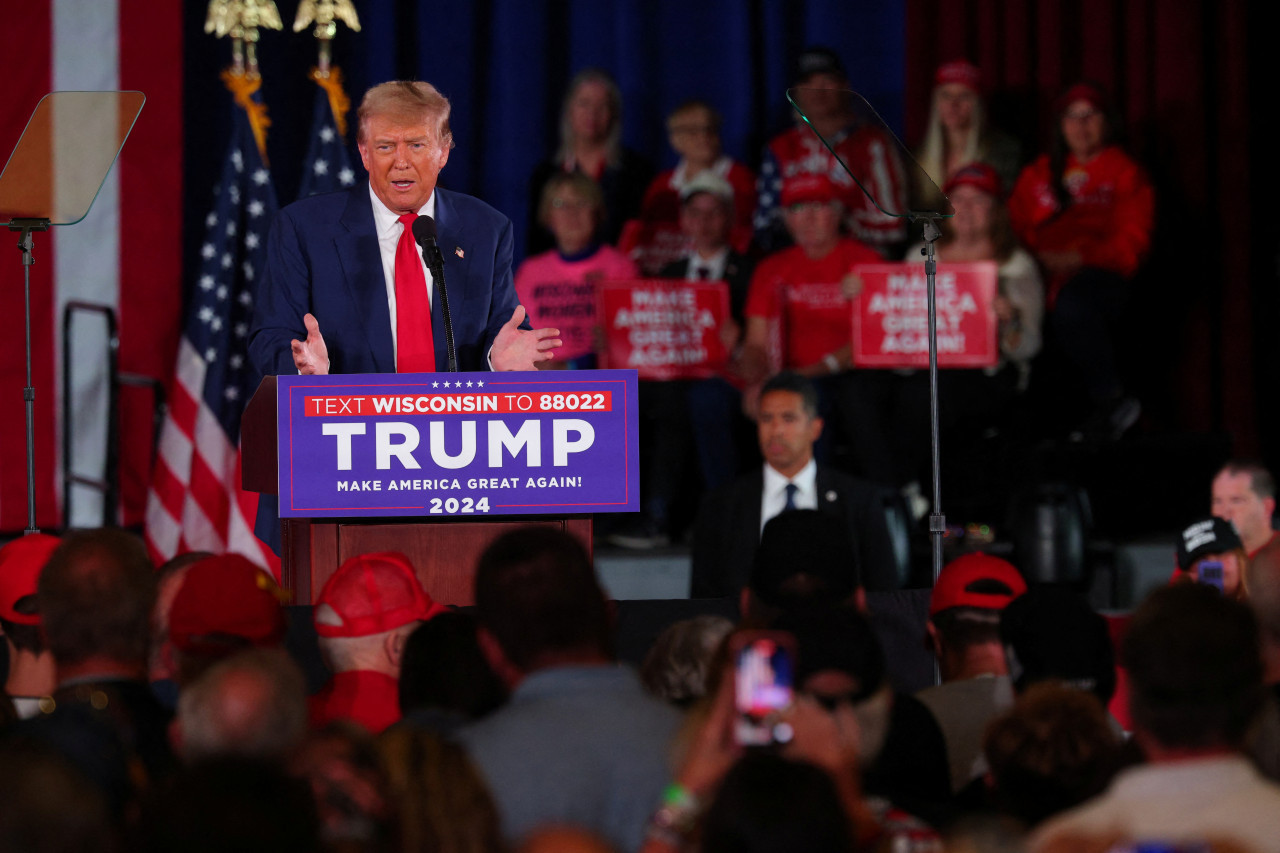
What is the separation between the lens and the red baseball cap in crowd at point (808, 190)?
23.6 ft

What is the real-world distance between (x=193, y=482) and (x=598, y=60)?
126 inches

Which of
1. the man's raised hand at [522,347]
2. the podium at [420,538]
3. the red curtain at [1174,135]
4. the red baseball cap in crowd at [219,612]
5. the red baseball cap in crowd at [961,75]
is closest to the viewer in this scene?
the red baseball cap in crowd at [219,612]

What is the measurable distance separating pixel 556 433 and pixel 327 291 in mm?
970

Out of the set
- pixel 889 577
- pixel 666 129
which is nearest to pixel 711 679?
pixel 889 577

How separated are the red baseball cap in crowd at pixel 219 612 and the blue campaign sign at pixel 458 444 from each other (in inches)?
41.4

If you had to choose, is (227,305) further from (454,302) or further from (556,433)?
(556,433)

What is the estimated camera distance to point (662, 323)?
6.99m

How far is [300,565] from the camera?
424cm

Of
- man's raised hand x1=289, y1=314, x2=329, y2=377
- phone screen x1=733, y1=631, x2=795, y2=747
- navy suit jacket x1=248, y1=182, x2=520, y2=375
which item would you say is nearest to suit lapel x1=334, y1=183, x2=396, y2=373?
navy suit jacket x1=248, y1=182, x2=520, y2=375

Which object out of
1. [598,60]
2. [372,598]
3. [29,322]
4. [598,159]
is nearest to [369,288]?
[29,322]

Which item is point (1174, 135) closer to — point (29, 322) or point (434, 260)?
point (434, 260)

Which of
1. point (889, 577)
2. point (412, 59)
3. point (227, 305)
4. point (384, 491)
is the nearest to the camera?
point (384, 491)

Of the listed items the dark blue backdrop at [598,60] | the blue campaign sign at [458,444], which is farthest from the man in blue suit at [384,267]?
the dark blue backdrop at [598,60]

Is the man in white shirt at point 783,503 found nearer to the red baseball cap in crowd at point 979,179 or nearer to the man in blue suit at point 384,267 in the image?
the man in blue suit at point 384,267
